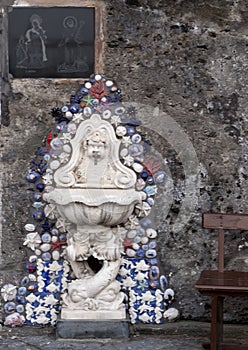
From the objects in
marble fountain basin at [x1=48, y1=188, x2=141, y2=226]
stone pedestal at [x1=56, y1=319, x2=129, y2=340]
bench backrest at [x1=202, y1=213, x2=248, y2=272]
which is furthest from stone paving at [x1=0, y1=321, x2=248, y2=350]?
marble fountain basin at [x1=48, y1=188, x2=141, y2=226]

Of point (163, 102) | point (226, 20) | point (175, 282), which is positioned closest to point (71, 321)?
point (175, 282)

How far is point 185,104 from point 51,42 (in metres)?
0.95

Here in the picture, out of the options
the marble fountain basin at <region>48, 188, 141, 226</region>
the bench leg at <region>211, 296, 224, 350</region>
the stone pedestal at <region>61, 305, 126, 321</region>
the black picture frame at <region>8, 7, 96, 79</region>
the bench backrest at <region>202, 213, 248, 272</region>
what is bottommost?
the stone pedestal at <region>61, 305, 126, 321</region>

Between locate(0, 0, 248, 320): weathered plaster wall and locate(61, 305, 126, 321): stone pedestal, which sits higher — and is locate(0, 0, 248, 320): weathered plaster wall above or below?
above

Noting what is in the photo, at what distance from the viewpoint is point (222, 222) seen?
5.63 m

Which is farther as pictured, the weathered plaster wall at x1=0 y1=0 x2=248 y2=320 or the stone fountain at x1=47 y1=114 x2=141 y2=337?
the weathered plaster wall at x1=0 y1=0 x2=248 y2=320

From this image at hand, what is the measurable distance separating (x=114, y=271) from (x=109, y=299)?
7.0 inches

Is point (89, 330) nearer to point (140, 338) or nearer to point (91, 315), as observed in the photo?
point (91, 315)

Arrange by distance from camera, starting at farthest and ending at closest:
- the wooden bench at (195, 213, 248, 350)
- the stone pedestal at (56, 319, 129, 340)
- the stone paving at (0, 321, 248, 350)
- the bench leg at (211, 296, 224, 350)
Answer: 1. the stone pedestal at (56, 319, 129, 340)
2. the stone paving at (0, 321, 248, 350)
3. the bench leg at (211, 296, 224, 350)
4. the wooden bench at (195, 213, 248, 350)

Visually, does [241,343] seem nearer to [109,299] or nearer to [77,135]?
[109,299]

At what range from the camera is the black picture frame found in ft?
19.2

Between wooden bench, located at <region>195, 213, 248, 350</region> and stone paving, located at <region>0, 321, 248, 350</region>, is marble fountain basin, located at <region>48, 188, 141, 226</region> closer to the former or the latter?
wooden bench, located at <region>195, 213, 248, 350</region>

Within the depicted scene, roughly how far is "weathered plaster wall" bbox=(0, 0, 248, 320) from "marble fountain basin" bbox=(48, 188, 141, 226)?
0.31 metres

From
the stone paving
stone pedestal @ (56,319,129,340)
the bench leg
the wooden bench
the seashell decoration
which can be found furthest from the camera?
the seashell decoration
